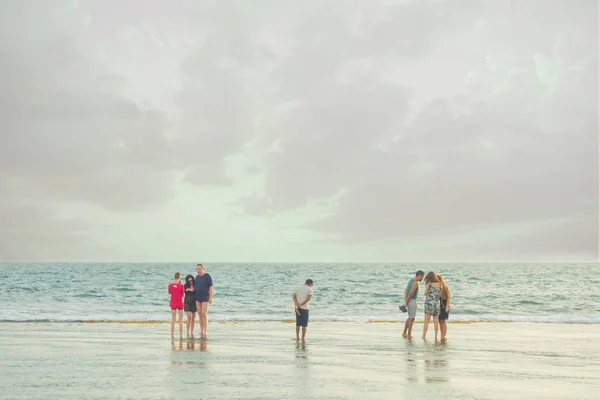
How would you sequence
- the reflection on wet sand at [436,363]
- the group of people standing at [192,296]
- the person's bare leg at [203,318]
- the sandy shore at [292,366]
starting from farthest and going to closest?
the person's bare leg at [203,318]
the group of people standing at [192,296]
the reflection on wet sand at [436,363]
the sandy shore at [292,366]

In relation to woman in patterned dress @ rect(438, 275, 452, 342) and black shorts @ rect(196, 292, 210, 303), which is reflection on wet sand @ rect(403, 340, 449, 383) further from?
black shorts @ rect(196, 292, 210, 303)

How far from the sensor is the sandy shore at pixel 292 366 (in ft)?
40.5

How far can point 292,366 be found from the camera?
51.8ft

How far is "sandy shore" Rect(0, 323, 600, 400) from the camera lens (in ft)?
40.5

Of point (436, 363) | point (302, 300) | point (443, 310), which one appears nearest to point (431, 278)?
point (443, 310)

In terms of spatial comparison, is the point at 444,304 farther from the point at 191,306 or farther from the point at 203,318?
the point at 191,306

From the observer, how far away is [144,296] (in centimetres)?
6638

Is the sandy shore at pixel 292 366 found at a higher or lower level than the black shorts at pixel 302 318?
lower

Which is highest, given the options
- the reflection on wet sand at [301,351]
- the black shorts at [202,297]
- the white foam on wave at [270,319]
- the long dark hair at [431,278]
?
the long dark hair at [431,278]

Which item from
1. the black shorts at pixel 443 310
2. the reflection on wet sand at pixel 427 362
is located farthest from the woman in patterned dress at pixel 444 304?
the reflection on wet sand at pixel 427 362

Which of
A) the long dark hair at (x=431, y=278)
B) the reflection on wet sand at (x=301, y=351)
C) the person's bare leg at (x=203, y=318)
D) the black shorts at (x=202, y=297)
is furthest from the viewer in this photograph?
the person's bare leg at (x=203, y=318)

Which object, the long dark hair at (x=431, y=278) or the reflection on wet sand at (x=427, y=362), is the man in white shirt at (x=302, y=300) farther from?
the long dark hair at (x=431, y=278)

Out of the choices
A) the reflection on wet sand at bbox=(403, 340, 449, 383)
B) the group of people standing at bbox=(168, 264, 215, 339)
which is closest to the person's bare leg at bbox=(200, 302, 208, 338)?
the group of people standing at bbox=(168, 264, 215, 339)

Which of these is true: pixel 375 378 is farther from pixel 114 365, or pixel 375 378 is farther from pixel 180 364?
pixel 114 365
